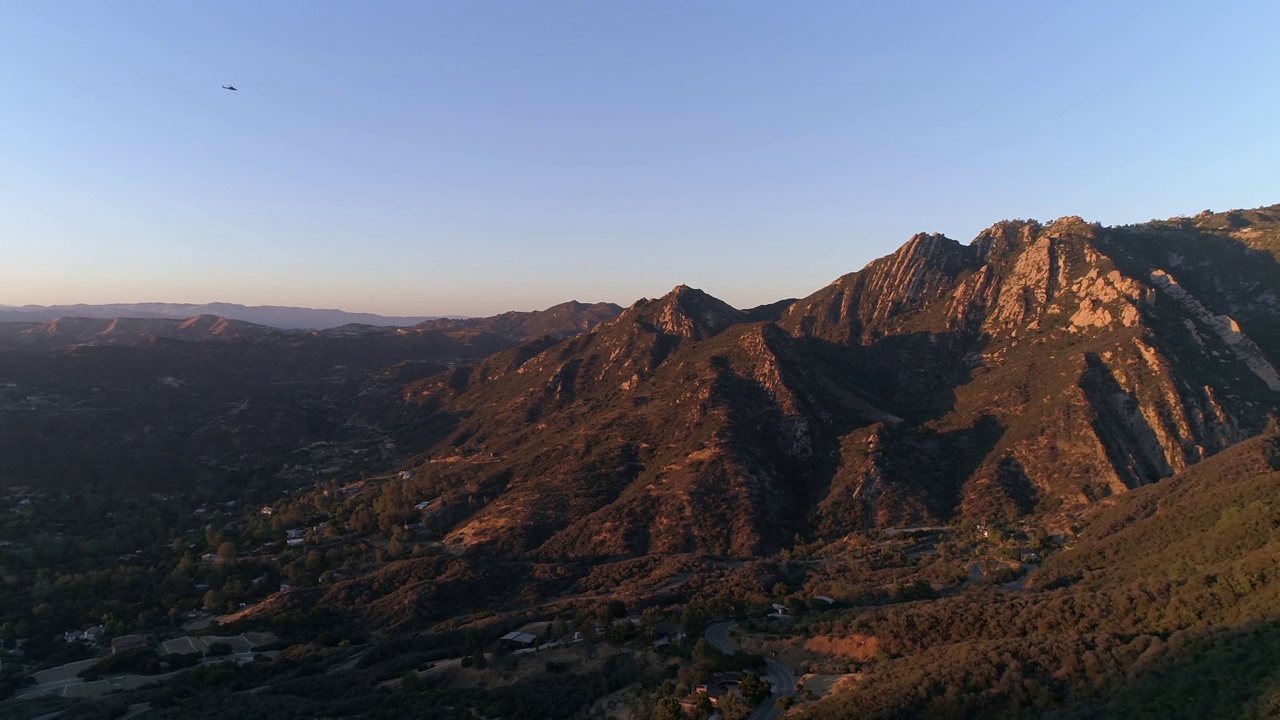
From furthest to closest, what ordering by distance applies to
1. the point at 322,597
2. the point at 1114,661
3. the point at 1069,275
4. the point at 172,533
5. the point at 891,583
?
the point at 1069,275 → the point at 172,533 → the point at 322,597 → the point at 891,583 → the point at 1114,661

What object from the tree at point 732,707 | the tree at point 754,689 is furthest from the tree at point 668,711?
the tree at point 754,689

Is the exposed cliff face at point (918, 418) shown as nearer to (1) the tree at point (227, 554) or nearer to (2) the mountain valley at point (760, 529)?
(2) the mountain valley at point (760, 529)

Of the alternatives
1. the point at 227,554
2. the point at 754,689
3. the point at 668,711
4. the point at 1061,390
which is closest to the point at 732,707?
the point at 754,689

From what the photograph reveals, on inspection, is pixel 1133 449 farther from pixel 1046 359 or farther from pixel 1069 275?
pixel 1069 275

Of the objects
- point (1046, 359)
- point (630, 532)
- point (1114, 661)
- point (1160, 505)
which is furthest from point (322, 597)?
point (1046, 359)

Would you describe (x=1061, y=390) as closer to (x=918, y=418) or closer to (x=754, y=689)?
(x=918, y=418)

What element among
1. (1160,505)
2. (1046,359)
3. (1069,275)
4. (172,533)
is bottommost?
(172,533)

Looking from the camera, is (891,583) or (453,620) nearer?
(891,583)
